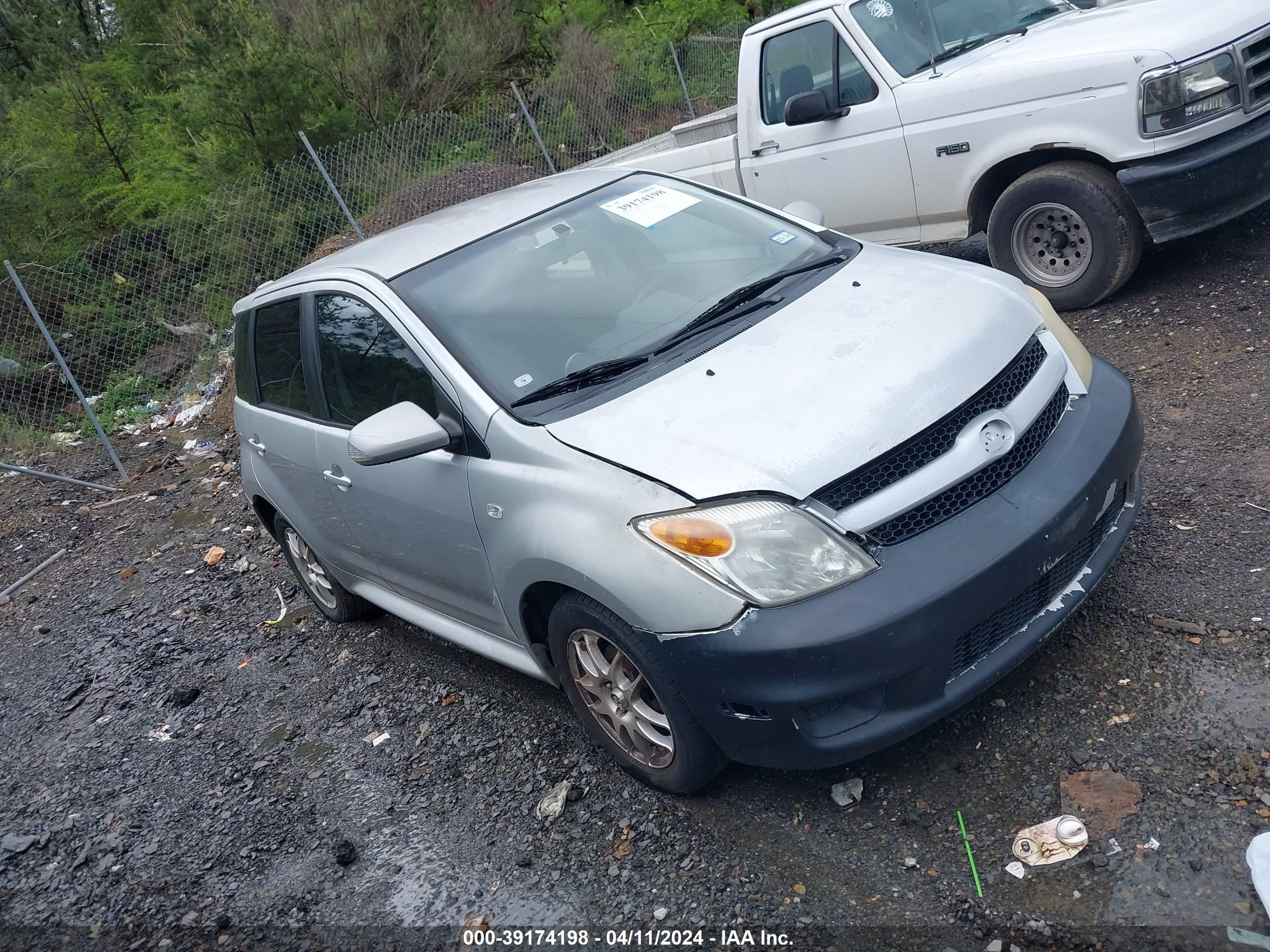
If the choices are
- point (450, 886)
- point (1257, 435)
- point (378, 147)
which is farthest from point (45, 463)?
point (1257, 435)

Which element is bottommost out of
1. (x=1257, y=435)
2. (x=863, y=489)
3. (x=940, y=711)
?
(x=1257, y=435)

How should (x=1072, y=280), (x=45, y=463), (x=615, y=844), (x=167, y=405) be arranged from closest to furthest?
(x=615, y=844)
(x=1072, y=280)
(x=45, y=463)
(x=167, y=405)

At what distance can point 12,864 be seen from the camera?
13.6 feet

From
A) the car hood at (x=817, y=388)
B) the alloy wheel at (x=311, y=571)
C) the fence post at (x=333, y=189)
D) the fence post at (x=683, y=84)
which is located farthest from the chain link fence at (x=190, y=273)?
the car hood at (x=817, y=388)

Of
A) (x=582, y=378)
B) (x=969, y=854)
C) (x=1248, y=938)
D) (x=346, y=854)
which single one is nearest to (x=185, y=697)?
(x=346, y=854)

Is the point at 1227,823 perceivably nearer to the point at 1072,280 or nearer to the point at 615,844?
the point at 615,844

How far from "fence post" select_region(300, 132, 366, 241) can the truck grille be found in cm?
821

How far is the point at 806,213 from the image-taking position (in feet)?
14.4

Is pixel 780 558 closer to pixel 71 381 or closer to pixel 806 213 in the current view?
pixel 806 213

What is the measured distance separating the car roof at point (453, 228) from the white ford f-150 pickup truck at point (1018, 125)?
2.36 m

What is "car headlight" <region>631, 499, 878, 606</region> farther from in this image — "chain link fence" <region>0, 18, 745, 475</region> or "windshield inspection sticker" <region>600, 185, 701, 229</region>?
"chain link fence" <region>0, 18, 745, 475</region>

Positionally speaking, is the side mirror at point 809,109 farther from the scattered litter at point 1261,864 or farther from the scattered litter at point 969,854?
the scattered litter at point 1261,864

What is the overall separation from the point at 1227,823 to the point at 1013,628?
2.27ft

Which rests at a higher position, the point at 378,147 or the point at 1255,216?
the point at 378,147
